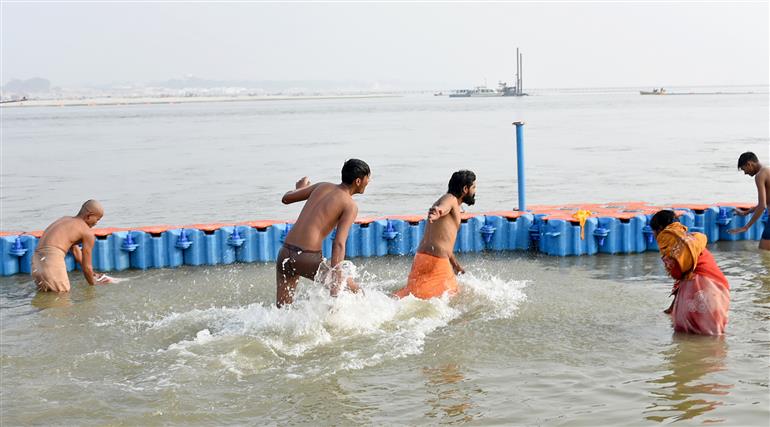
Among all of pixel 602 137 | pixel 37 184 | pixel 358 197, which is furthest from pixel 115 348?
pixel 602 137

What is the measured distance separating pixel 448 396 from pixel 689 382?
1.80m

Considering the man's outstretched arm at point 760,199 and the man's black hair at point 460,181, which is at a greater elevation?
the man's black hair at point 460,181

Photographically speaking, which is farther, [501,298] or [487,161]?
[487,161]

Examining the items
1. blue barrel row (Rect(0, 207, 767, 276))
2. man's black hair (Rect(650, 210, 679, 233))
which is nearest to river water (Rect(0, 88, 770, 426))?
blue barrel row (Rect(0, 207, 767, 276))

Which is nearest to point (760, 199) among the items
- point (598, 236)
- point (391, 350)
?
point (598, 236)

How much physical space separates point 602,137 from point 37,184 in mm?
27080

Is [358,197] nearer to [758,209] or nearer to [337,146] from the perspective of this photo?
[758,209]

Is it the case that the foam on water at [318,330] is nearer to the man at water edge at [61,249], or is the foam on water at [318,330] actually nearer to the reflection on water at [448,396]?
the reflection on water at [448,396]

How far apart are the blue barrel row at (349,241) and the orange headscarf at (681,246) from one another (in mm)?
4428

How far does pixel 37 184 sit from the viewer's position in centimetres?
2356

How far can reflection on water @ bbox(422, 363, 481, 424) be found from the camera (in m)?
5.55

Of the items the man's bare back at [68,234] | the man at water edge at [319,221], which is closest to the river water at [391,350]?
the man at water edge at [319,221]

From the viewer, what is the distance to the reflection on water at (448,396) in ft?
18.2

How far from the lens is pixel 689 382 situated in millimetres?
5973
